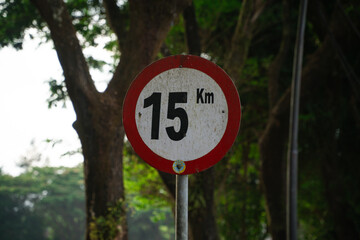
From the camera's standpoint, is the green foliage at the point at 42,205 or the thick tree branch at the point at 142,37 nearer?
the thick tree branch at the point at 142,37

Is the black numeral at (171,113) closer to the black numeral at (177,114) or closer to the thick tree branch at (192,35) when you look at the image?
the black numeral at (177,114)

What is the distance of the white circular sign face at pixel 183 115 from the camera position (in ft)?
7.58

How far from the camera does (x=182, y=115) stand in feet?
7.62

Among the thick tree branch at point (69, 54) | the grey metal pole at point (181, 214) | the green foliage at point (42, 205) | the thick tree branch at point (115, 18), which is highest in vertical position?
the thick tree branch at point (115, 18)

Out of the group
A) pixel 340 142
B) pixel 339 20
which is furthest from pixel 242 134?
pixel 339 20

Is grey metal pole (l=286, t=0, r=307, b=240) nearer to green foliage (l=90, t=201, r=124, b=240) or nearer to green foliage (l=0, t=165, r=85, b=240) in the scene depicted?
green foliage (l=90, t=201, r=124, b=240)

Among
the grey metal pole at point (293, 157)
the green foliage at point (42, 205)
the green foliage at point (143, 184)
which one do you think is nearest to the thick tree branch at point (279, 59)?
the grey metal pole at point (293, 157)

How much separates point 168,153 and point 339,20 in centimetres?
782

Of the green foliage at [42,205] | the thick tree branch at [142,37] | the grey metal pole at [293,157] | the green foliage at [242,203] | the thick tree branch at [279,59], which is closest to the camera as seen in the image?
the thick tree branch at [142,37]

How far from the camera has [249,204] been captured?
1380cm

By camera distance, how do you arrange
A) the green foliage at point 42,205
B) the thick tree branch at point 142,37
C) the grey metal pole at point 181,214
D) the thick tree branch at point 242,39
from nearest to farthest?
the grey metal pole at point 181,214
the thick tree branch at point 142,37
the thick tree branch at point 242,39
the green foliage at point 42,205

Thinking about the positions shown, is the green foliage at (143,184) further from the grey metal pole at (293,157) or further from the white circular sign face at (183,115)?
the white circular sign face at (183,115)

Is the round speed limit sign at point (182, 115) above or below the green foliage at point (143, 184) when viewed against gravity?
above

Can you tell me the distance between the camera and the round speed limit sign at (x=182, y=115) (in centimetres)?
230
